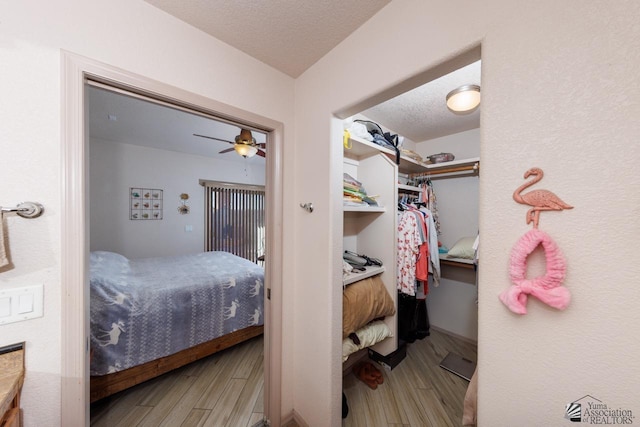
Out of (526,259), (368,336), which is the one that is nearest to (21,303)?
(526,259)

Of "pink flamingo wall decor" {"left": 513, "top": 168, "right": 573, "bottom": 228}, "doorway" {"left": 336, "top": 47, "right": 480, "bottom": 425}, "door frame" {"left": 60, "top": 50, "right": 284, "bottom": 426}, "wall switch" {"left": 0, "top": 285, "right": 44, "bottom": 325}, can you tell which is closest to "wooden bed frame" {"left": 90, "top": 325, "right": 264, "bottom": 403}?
"door frame" {"left": 60, "top": 50, "right": 284, "bottom": 426}

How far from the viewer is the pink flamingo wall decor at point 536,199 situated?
0.59 metres

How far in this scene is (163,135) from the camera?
320 cm

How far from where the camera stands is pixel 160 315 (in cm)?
191

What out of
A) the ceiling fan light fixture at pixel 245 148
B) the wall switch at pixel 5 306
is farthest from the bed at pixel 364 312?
the ceiling fan light fixture at pixel 245 148

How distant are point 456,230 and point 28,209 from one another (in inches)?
133

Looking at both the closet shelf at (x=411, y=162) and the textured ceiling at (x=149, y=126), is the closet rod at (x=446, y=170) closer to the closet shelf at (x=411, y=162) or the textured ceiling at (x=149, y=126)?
the closet shelf at (x=411, y=162)

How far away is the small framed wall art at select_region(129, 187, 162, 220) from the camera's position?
12.1 feet

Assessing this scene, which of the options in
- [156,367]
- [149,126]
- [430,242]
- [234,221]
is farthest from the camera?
[234,221]

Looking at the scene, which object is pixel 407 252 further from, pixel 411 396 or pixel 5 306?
pixel 5 306

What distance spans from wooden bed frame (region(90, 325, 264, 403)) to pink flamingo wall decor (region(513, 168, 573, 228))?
2.64 meters

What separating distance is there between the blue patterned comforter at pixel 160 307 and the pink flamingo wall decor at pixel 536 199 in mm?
2447

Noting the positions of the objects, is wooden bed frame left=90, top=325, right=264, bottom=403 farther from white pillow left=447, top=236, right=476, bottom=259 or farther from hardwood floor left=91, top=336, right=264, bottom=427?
white pillow left=447, top=236, right=476, bottom=259

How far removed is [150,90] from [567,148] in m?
1.54
